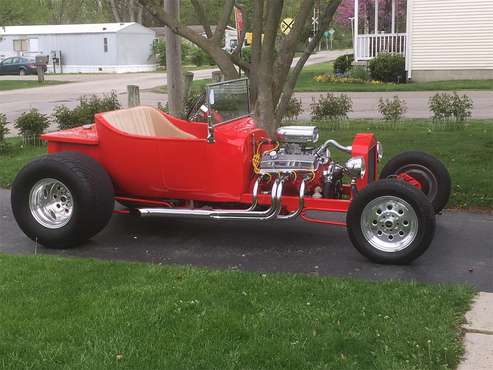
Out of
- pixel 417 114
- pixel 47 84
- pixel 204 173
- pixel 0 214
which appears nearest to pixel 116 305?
pixel 204 173

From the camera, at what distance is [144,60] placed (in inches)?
1858

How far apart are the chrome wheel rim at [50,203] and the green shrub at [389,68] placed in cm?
2032

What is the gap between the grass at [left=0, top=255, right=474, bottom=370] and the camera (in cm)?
354

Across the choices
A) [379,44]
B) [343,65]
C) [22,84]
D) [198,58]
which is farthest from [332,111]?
[198,58]

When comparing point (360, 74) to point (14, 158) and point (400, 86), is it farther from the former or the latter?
point (14, 158)

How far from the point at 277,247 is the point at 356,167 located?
1.01 metres

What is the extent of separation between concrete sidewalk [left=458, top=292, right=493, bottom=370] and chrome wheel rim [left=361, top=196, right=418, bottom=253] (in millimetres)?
810

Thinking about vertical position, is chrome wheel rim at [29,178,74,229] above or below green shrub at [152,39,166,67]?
below

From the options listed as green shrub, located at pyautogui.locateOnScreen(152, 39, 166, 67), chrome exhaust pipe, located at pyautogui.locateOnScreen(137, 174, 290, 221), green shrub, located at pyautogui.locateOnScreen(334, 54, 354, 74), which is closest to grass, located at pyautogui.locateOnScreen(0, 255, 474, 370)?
chrome exhaust pipe, located at pyautogui.locateOnScreen(137, 174, 290, 221)

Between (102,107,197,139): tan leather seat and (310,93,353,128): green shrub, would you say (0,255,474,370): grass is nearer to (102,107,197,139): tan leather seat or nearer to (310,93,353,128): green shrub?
(102,107,197,139): tan leather seat

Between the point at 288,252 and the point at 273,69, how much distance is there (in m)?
3.30

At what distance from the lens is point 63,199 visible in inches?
233

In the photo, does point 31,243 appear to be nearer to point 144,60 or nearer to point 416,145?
point 416,145

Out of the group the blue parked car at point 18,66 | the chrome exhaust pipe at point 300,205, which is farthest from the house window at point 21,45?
the chrome exhaust pipe at point 300,205
